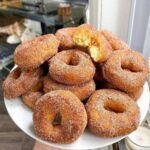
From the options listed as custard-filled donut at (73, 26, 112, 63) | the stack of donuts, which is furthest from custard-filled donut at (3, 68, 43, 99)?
custard-filled donut at (73, 26, 112, 63)

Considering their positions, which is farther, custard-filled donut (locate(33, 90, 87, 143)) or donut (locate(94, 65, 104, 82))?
donut (locate(94, 65, 104, 82))

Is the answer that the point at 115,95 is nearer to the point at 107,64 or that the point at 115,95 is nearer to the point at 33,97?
the point at 107,64

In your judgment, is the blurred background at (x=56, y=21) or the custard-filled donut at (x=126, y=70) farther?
the blurred background at (x=56, y=21)

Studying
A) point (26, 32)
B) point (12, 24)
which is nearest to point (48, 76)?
point (26, 32)

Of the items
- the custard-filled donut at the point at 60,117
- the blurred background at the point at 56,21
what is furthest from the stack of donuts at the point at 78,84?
→ the blurred background at the point at 56,21

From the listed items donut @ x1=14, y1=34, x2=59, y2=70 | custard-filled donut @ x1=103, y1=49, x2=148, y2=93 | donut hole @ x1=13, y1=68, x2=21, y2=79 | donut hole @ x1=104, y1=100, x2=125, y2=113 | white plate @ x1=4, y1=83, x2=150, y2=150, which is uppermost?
donut @ x1=14, y1=34, x2=59, y2=70

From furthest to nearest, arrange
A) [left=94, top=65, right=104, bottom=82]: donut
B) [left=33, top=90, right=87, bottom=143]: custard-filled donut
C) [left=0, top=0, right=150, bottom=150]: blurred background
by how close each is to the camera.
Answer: [left=0, top=0, right=150, bottom=150]: blurred background
[left=94, top=65, right=104, bottom=82]: donut
[left=33, top=90, right=87, bottom=143]: custard-filled donut

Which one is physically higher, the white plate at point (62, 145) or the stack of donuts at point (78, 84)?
the stack of donuts at point (78, 84)

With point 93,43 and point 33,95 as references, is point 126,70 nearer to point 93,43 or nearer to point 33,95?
point 93,43

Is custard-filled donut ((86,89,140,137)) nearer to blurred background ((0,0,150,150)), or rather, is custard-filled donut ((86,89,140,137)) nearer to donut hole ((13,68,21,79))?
donut hole ((13,68,21,79))

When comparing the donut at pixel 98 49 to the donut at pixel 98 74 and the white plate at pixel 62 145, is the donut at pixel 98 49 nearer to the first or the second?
the donut at pixel 98 74
